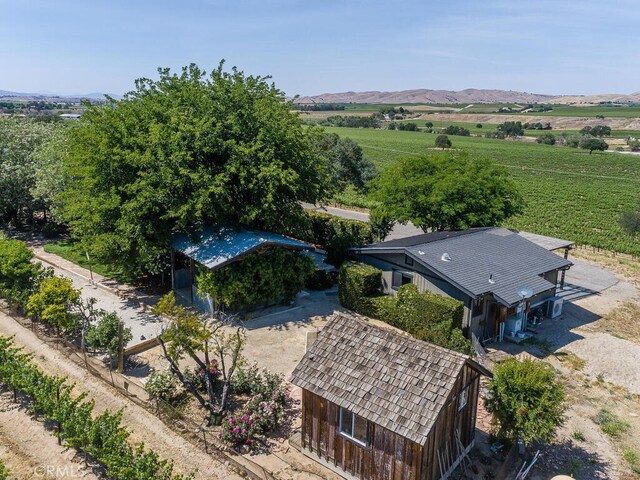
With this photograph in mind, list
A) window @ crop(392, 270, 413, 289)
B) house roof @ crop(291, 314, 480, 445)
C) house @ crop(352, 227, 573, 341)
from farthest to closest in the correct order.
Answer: window @ crop(392, 270, 413, 289)
house @ crop(352, 227, 573, 341)
house roof @ crop(291, 314, 480, 445)

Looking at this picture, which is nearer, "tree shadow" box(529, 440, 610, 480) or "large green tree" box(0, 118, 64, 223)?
"tree shadow" box(529, 440, 610, 480)

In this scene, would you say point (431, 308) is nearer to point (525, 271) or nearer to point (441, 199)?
point (525, 271)

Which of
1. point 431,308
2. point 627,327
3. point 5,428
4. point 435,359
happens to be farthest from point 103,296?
point 627,327

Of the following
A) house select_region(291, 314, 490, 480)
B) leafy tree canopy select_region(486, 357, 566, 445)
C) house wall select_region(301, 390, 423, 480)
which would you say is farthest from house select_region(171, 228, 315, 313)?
leafy tree canopy select_region(486, 357, 566, 445)

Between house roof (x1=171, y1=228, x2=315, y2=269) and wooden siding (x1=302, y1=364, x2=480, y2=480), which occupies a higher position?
house roof (x1=171, y1=228, x2=315, y2=269)

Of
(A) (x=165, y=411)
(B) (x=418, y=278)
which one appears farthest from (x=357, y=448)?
(B) (x=418, y=278)

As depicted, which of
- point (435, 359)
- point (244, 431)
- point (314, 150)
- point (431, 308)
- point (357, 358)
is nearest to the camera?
point (435, 359)

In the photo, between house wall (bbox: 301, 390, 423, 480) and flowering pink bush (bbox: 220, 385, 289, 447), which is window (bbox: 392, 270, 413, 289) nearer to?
flowering pink bush (bbox: 220, 385, 289, 447)
